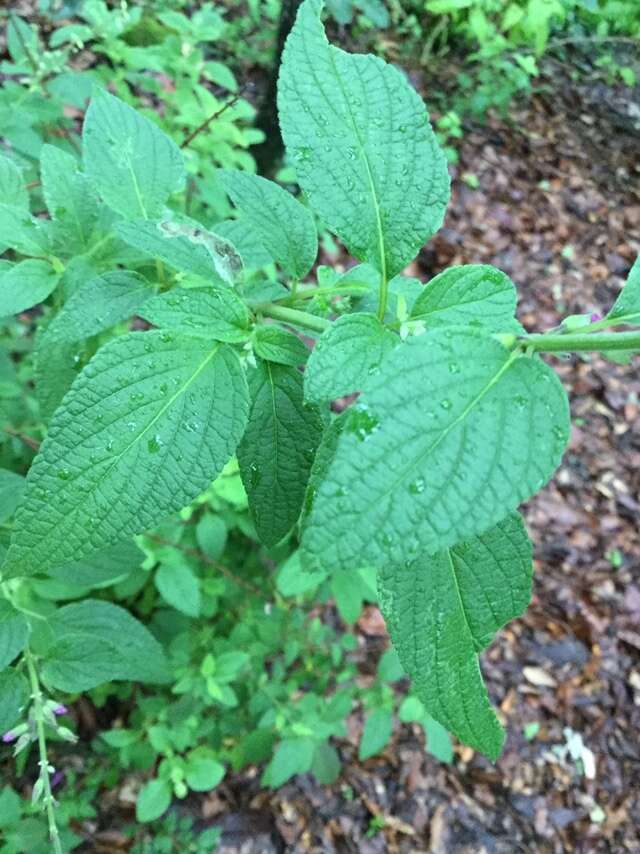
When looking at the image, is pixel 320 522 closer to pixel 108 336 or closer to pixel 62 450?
pixel 62 450

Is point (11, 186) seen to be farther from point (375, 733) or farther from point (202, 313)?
point (375, 733)

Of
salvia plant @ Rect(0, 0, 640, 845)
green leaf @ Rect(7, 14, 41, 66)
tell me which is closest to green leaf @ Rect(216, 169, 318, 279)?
salvia plant @ Rect(0, 0, 640, 845)

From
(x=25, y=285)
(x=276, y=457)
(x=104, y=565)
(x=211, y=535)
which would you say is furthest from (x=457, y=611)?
(x=211, y=535)

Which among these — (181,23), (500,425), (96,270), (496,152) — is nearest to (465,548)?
(500,425)

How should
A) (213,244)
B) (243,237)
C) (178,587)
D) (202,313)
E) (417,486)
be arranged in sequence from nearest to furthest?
(417,486) → (202,313) → (213,244) → (243,237) → (178,587)

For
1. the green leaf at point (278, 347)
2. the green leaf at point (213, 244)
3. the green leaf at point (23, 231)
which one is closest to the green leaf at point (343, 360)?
the green leaf at point (278, 347)

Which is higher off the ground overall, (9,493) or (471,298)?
(471,298)

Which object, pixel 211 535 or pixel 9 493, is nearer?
pixel 9 493

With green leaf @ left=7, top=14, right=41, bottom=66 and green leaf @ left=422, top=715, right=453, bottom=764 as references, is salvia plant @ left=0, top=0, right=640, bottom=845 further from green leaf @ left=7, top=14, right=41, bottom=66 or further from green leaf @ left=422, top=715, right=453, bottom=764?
green leaf @ left=422, top=715, right=453, bottom=764
